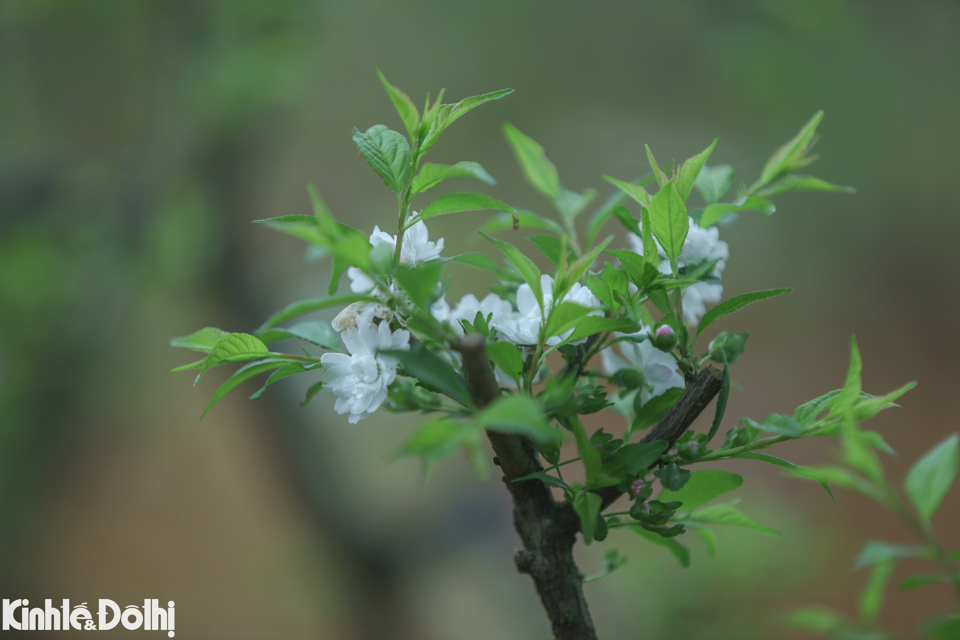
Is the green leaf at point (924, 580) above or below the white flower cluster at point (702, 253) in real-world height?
below

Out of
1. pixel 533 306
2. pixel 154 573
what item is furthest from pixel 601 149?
pixel 533 306

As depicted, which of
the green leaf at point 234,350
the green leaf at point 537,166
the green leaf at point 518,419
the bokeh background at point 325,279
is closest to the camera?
the green leaf at point 518,419

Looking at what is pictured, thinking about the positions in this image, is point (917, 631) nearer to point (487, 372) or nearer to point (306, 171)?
point (487, 372)

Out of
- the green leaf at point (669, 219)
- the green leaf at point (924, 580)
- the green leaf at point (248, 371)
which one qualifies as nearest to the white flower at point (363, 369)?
the green leaf at point (248, 371)

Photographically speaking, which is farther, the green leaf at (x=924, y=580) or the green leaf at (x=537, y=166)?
the green leaf at (x=537, y=166)

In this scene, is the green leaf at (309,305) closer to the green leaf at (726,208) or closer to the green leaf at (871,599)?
the green leaf at (726,208)

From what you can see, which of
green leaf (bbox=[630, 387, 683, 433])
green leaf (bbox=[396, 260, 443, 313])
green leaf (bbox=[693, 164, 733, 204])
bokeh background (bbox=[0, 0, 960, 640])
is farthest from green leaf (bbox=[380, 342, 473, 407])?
bokeh background (bbox=[0, 0, 960, 640])

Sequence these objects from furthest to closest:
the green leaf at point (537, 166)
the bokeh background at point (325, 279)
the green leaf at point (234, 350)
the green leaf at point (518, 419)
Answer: the bokeh background at point (325, 279), the green leaf at point (537, 166), the green leaf at point (234, 350), the green leaf at point (518, 419)
